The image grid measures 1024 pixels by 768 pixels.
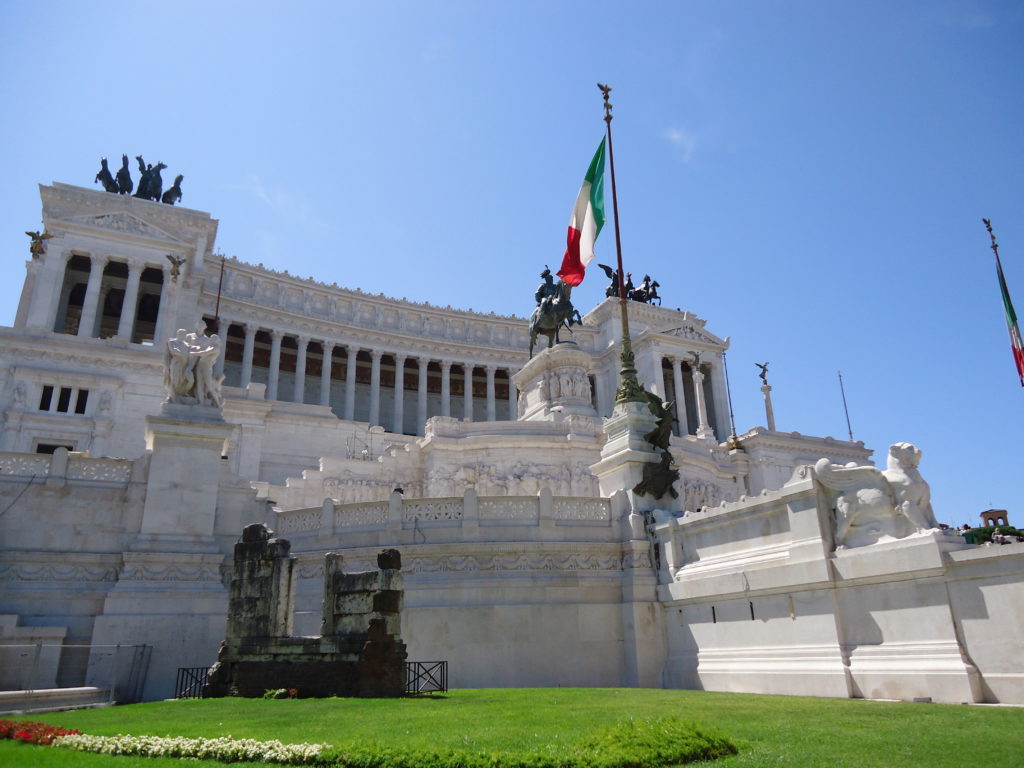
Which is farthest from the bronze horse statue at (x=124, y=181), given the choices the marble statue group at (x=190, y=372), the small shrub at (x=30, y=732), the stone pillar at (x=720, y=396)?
the small shrub at (x=30, y=732)

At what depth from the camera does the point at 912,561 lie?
13.6 meters

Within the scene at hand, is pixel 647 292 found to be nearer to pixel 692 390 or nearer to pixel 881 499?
pixel 692 390

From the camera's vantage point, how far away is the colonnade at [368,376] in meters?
78.7

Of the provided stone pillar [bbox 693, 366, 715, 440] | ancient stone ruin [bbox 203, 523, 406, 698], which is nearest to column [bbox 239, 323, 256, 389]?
stone pillar [bbox 693, 366, 715, 440]

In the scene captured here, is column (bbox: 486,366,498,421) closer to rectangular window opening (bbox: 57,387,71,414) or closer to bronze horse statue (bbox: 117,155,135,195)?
bronze horse statue (bbox: 117,155,135,195)

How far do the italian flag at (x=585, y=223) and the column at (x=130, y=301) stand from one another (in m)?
49.1

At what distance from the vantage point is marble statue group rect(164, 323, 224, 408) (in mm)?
24297

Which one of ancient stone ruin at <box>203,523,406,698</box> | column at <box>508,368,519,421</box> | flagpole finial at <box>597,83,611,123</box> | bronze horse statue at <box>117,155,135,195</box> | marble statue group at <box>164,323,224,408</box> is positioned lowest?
ancient stone ruin at <box>203,523,406,698</box>

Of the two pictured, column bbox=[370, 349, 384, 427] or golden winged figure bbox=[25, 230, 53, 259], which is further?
column bbox=[370, 349, 384, 427]

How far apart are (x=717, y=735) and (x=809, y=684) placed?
7246 millimetres

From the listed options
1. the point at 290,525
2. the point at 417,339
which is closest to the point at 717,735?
the point at 290,525

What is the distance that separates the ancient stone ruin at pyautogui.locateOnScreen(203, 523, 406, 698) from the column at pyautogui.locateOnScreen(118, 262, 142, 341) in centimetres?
5532

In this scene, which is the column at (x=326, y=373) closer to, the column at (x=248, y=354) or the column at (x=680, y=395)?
the column at (x=248, y=354)

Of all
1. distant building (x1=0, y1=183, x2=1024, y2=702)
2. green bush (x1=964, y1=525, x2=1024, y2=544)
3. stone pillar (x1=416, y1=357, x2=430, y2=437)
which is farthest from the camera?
stone pillar (x1=416, y1=357, x2=430, y2=437)
